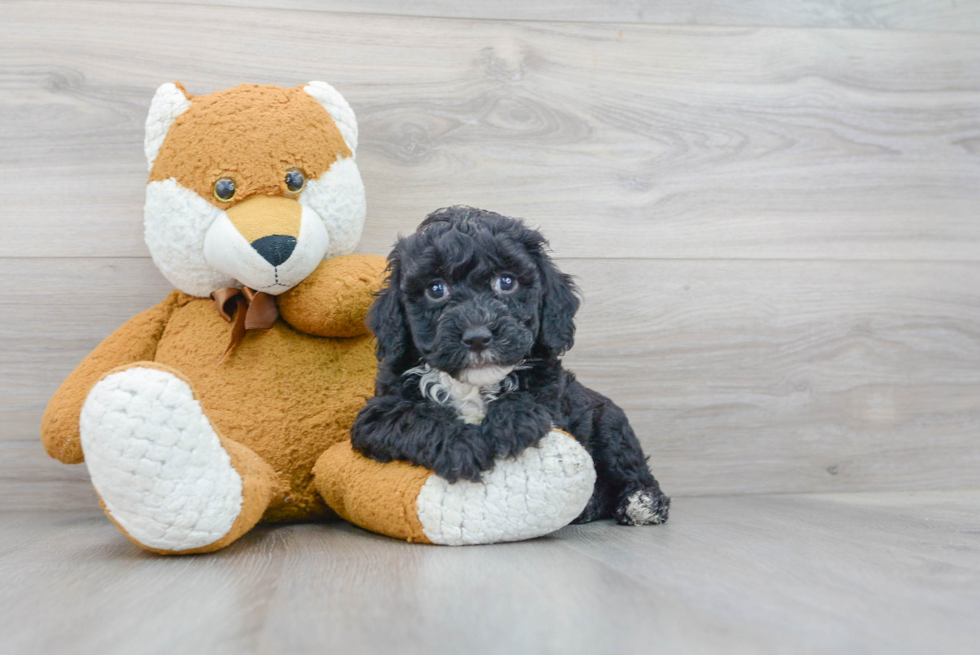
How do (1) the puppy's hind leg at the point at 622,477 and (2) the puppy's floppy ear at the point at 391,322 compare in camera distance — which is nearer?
(2) the puppy's floppy ear at the point at 391,322

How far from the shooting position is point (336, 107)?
1.53 meters

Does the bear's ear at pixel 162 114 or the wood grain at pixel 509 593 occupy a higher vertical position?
the bear's ear at pixel 162 114

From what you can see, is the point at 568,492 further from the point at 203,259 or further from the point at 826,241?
the point at 826,241

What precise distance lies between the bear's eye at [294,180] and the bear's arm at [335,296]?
0.45ft

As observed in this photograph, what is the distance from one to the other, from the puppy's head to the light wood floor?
0.36 metres

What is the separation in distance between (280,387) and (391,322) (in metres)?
0.29

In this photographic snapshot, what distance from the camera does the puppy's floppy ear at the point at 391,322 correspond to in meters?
1.28

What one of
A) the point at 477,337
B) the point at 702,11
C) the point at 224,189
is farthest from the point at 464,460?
the point at 702,11

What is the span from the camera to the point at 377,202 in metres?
1.80

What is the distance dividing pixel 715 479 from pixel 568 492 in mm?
804

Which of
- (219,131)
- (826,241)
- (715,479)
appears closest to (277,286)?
(219,131)

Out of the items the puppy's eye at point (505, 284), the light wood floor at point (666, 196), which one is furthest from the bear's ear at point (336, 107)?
the puppy's eye at point (505, 284)

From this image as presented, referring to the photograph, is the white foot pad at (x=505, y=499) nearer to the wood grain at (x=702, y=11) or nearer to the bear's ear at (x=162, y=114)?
the bear's ear at (x=162, y=114)

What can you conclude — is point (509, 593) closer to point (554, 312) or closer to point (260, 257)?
point (554, 312)
